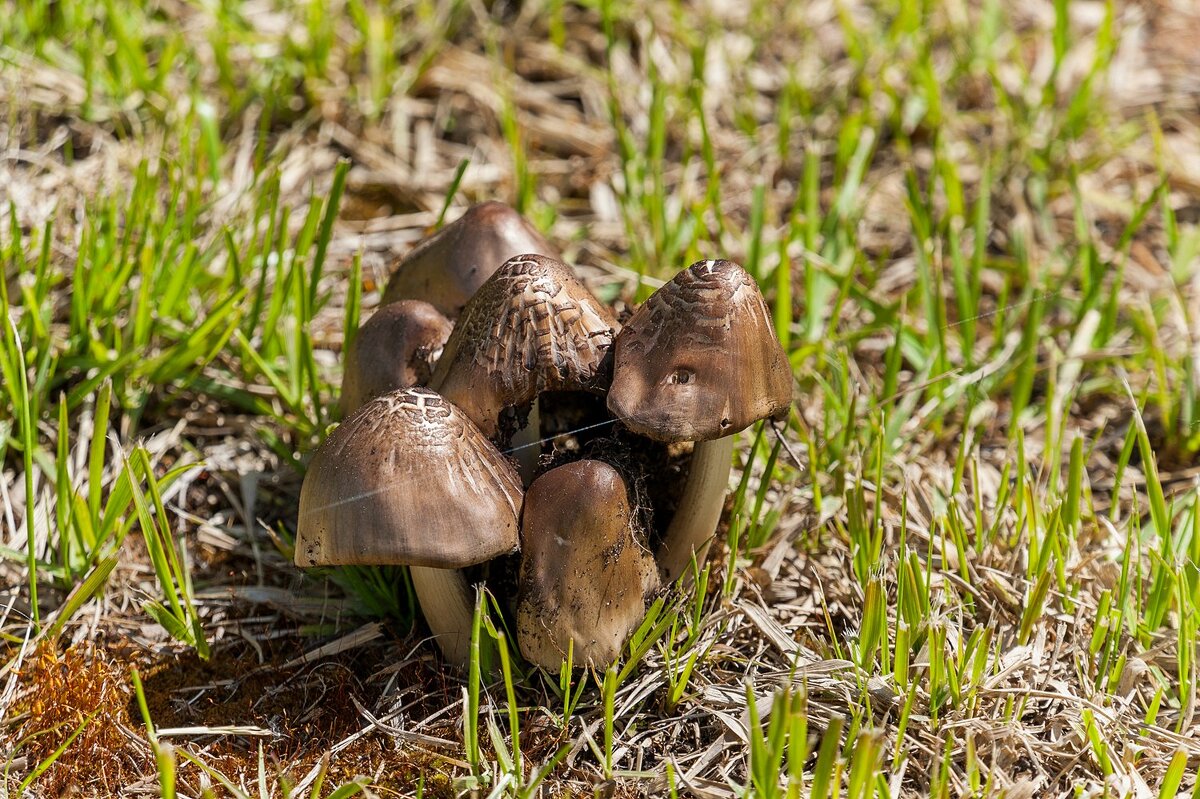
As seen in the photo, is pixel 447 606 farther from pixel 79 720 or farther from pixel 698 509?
pixel 79 720

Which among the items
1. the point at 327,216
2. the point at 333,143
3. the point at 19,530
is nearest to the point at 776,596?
the point at 327,216

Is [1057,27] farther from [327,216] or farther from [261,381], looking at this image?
[261,381]

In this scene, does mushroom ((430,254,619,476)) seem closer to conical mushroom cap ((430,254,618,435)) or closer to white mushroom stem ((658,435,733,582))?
conical mushroom cap ((430,254,618,435))

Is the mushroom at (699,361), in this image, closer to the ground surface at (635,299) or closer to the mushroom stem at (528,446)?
the mushroom stem at (528,446)

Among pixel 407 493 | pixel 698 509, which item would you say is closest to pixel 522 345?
pixel 407 493

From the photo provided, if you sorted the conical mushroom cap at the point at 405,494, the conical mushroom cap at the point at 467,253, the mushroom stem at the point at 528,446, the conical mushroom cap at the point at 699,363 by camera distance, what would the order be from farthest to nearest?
the conical mushroom cap at the point at 467,253 → the mushroom stem at the point at 528,446 → the conical mushroom cap at the point at 699,363 → the conical mushroom cap at the point at 405,494

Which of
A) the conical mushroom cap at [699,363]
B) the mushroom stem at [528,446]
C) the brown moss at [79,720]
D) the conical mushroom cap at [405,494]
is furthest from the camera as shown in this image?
the mushroom stem at [528,446]

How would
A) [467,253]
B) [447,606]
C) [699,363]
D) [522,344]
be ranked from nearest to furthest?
[699,363], [522,344], [447,606], [467,253]

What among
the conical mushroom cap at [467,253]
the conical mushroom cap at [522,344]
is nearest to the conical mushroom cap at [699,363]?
the conical mushroom cap at [522,344]

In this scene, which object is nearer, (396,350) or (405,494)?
(405,494)
